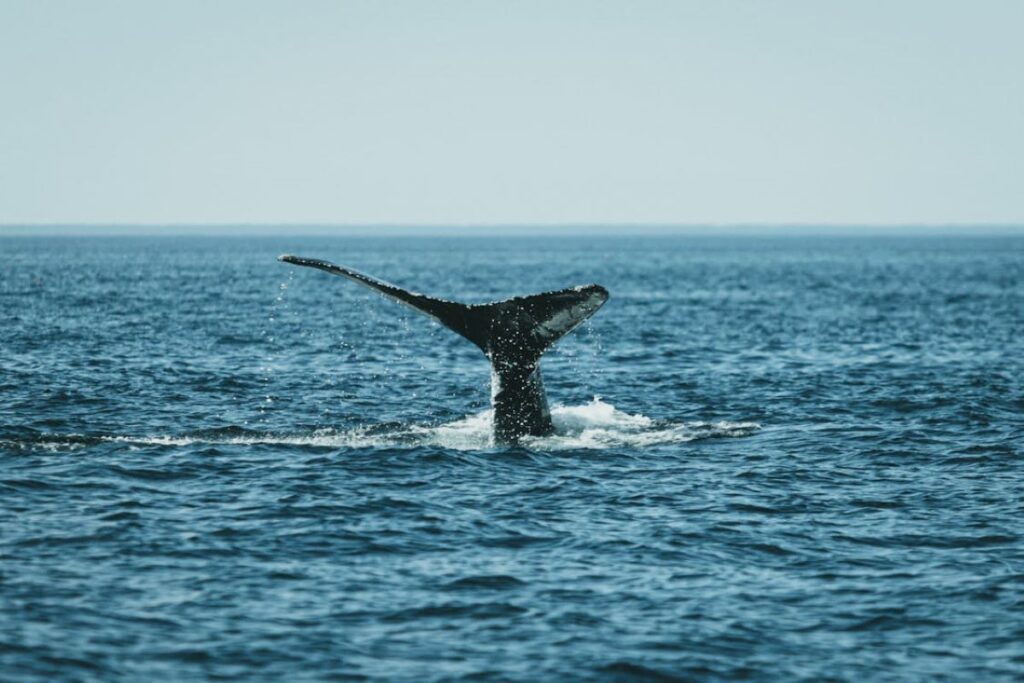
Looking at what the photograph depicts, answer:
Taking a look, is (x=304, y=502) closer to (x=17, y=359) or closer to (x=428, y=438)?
(x=428, y=438)

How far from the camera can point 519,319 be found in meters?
17.7

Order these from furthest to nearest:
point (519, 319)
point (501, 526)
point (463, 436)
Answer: point (463, 436) → point (519, 319) → point (501, 526)

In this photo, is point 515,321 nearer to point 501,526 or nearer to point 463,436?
point 463,436

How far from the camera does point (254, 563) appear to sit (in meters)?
13.0

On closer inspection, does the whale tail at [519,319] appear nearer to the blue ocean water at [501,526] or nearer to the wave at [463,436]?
the blue ocean water at [501,526]

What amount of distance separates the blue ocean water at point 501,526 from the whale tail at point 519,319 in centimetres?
153

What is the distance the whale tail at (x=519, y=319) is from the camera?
17266mm

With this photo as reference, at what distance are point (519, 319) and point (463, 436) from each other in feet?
10.3

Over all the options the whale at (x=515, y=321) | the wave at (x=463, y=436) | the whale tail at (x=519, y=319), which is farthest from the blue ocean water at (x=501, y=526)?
the whale tail at (x=519, y=319)

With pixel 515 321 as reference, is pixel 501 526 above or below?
below

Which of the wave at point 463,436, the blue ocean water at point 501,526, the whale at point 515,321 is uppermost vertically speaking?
the whale at point 515,321

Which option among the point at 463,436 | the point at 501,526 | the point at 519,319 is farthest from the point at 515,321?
the point at 501,526

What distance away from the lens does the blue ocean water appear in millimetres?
10891

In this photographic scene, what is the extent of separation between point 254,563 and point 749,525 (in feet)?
18.2
